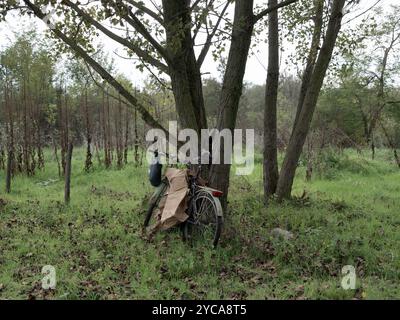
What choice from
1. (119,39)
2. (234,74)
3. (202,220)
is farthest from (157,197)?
(119,39)

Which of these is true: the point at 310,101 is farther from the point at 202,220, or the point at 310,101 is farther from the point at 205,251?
the point at 205,251

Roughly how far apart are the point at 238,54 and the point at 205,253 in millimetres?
2713

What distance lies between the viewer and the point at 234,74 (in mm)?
6066

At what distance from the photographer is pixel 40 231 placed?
652 centimetres

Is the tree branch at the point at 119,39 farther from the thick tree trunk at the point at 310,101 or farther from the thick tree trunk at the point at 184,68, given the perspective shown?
the thick tree trunk at the point at 310,101

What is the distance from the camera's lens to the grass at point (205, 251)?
4367 mm

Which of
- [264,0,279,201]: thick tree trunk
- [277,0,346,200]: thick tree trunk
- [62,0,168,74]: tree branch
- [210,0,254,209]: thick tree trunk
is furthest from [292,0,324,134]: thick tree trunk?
[62,0,168,74]: tree branch

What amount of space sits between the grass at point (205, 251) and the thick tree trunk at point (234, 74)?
2.24 ft

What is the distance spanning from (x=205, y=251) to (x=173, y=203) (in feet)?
3.00

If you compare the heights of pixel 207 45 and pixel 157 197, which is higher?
pixel 207 45

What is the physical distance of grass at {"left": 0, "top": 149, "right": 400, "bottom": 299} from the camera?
4367 mm

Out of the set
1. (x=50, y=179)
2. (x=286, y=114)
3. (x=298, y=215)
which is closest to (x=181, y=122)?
(x=298, y=215)

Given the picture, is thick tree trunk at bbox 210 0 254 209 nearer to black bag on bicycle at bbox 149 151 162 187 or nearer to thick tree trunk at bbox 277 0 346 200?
black bag on bicycle at bbox 149 151 162 187
